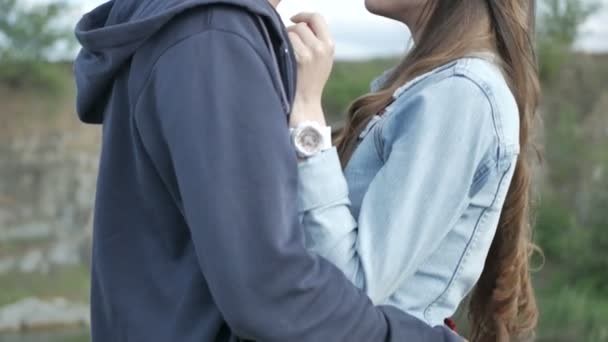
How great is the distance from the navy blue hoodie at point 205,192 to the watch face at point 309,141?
74 millimetres

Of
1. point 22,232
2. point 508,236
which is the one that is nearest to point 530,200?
point 508,236

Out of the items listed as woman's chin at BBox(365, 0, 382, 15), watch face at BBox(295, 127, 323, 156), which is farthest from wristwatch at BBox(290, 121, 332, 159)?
woman's chin at BBox(365, 0, 382, 15)

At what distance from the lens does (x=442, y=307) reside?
5.96 feet

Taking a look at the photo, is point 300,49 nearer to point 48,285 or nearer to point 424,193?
point 424,193

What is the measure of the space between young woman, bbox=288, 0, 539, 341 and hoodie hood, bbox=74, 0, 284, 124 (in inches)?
9.7

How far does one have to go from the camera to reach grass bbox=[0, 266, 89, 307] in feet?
36.6

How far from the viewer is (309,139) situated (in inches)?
66.2

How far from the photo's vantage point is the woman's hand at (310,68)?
171 centimetres

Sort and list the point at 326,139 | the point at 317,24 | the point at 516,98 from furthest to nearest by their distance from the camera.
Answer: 1. the point at 516,98
2. the point at 317,24
3. the point at 326,139

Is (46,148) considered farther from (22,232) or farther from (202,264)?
(202,264)

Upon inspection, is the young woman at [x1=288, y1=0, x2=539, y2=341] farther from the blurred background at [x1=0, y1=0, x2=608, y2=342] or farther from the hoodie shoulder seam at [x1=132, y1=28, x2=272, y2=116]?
the blurred background at [x1=0, y1=0, x2=608, y2=342]

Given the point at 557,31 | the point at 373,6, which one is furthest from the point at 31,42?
the point at 373,6

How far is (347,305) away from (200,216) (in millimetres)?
245

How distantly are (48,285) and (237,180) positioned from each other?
10.3m
